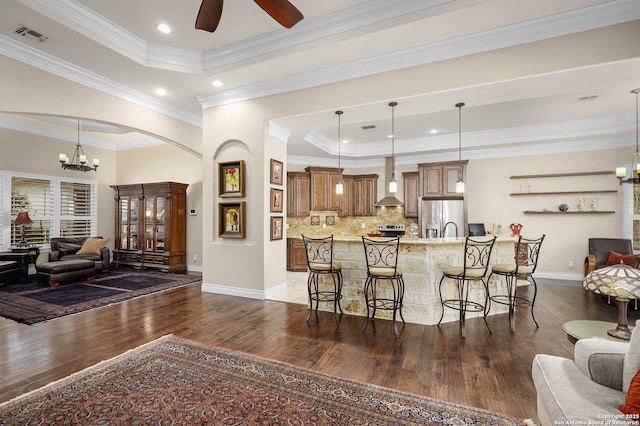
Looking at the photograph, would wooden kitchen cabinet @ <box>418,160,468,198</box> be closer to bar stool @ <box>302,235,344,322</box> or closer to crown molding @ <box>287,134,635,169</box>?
crown molding @ <box>287,134,635,169</box>

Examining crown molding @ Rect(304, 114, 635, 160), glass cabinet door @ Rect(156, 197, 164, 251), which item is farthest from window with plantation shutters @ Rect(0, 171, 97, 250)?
crown molding @ Rect(304, 114, 635, 160)

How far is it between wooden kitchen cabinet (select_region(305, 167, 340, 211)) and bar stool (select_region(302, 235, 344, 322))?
3440mm

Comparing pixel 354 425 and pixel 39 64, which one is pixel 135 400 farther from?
pixel 39 64

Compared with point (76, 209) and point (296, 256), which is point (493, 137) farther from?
point (76, 209)

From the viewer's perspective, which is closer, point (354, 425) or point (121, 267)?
point (354, 425)

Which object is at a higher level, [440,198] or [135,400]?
[440,198]

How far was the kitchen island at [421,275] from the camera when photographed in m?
3.70

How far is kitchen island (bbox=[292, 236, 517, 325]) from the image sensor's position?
3701mm

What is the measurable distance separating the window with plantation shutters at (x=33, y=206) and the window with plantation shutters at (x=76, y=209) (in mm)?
268

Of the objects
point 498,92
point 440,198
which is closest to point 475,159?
point 440,198

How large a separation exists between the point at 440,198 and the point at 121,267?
26.6 feet

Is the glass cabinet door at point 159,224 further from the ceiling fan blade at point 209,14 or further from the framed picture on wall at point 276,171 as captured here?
the ceiling fan blade at point 209,14

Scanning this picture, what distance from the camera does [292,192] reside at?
770cm

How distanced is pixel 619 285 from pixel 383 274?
1945 mm
